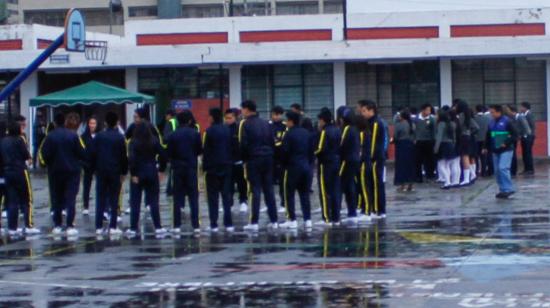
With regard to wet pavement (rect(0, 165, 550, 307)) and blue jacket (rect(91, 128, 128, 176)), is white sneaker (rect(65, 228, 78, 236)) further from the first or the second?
blue jacket (rect(91, 128, 128, 176))

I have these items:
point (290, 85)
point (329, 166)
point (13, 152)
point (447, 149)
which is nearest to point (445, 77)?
point (290, 85)

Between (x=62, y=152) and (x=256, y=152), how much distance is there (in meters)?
2.89

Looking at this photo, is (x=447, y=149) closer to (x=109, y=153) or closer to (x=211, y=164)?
(x=211, y=164)

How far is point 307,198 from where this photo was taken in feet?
61.7

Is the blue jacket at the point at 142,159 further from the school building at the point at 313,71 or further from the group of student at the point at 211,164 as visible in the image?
the school building at the point at 313,71

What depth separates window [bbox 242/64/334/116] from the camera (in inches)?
1674

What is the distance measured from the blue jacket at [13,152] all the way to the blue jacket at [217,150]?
8.92 feet

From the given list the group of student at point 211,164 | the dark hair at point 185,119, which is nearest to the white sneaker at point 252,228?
the group of student at point 211,164

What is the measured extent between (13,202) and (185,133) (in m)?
2.91

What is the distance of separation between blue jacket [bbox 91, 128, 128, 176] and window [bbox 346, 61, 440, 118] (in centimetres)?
2399

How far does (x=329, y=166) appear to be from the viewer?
18641 mm

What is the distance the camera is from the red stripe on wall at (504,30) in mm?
45719

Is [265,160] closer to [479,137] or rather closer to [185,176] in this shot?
[185,176]

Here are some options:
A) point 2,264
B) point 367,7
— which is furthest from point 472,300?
point 367,7
